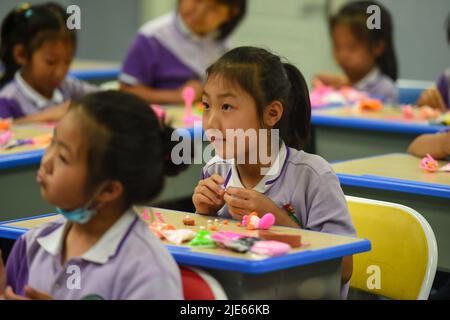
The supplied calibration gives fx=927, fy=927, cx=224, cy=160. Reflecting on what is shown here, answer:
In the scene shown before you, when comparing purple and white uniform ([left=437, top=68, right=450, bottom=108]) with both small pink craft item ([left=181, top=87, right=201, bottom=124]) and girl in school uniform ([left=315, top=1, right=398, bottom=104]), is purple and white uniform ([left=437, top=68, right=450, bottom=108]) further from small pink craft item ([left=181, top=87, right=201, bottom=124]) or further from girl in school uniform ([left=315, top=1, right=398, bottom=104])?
small pink craft item ([left=181, top=87, right=201, bottom=124])

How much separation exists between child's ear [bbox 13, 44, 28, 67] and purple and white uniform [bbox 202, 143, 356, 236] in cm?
199

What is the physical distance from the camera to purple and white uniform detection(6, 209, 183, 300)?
168 centimetres

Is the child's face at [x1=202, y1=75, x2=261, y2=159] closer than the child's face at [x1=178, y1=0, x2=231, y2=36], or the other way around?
the child's face at [x1=202, y1=75, x2=261, y2=159]

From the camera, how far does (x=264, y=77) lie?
2314 millimetres

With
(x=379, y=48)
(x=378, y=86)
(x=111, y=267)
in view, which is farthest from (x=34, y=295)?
(x=379, y=48)

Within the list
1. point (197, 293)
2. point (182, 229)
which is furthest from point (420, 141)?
point (197, 293)

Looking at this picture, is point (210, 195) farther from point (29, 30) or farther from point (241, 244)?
point (29, 30)

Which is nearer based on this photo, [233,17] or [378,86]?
[233,17]

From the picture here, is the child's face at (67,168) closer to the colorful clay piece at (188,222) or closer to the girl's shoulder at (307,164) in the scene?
the colorful clay piece at (188,222)

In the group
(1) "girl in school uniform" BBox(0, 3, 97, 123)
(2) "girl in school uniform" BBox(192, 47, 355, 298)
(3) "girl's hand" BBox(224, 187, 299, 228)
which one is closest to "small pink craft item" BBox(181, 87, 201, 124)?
(1) "girl in school uniform" BBox(0, 3, 97, 123)

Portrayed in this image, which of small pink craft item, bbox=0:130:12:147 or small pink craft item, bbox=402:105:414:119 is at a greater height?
small pink craft item, bbox=0:130:12:147

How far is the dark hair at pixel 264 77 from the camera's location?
2299mm

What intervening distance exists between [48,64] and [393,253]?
2210 millimetres

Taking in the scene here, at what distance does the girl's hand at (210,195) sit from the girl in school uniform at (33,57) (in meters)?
1.84
